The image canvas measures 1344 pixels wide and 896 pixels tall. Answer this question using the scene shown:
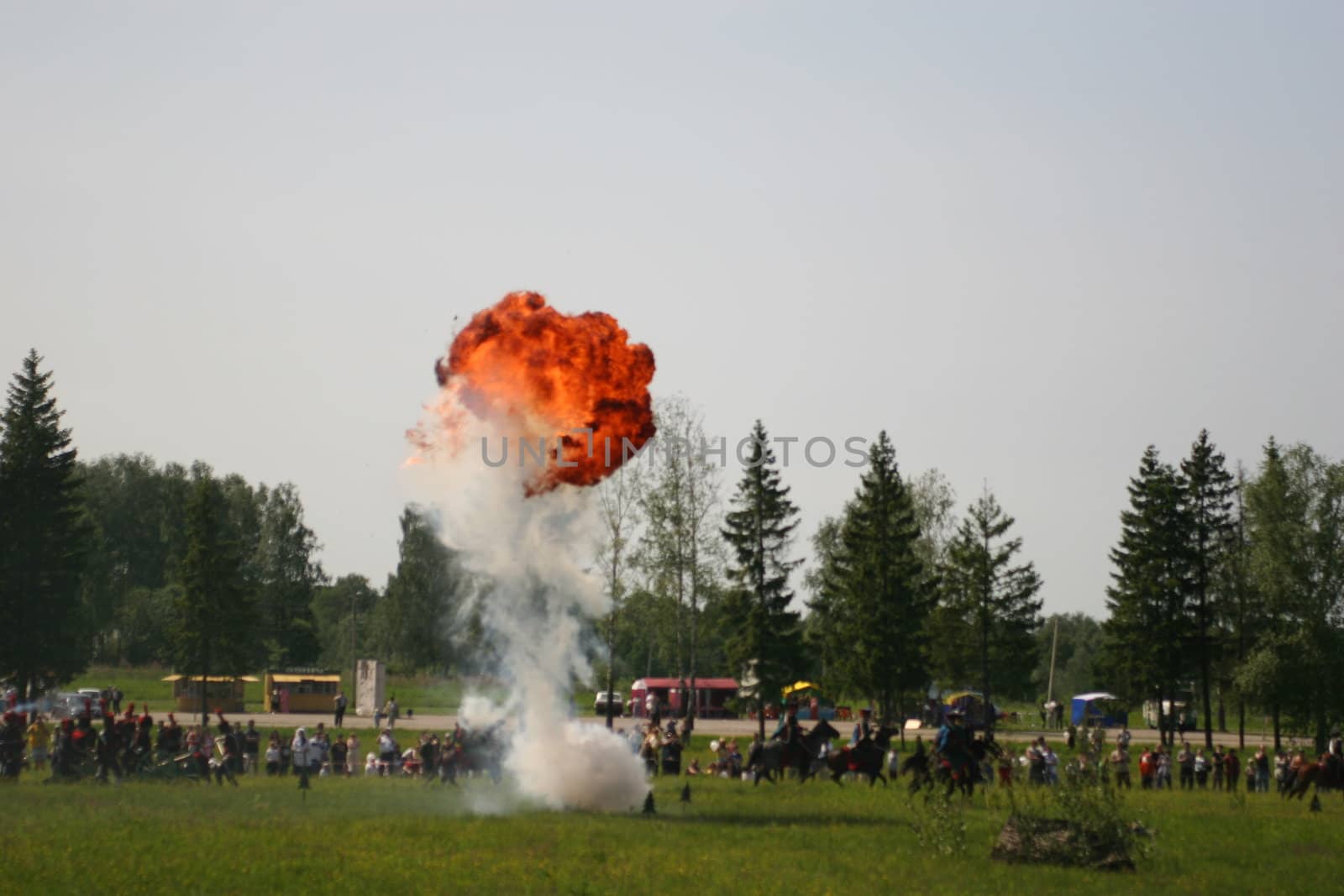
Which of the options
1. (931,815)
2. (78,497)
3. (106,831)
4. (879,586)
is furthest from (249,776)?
(78,497)

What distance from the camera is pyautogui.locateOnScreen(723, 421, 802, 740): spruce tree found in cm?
6769

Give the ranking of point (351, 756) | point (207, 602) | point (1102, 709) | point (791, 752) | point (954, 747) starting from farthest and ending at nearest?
point (1102, 709)
point (207, 602)
point (351, 756)
point (791, 752)
point (954, 747)

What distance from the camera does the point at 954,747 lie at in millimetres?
31328

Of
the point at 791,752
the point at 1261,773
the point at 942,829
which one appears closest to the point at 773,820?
the point at 942,829

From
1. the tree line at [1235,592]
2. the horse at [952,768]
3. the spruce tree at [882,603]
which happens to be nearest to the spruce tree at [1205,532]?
the tree line at [1235,592]

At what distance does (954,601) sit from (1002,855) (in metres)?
49.4

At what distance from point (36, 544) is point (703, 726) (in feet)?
115

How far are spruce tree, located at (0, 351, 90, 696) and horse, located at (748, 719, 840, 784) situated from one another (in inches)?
1789

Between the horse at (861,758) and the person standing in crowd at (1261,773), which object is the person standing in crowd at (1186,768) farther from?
the horse at (861,758)

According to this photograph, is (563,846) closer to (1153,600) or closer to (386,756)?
(386,756)

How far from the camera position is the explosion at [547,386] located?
32.1 m

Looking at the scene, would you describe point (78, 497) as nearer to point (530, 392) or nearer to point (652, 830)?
point (530, 392)

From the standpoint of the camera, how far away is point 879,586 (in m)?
66.3

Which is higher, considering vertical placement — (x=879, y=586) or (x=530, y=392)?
(x=530, y=392)
